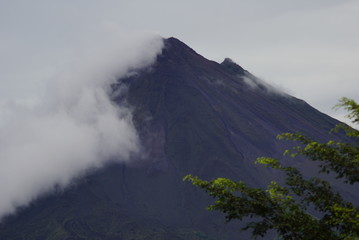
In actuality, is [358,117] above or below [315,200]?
above

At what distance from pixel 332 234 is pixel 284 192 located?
2560 millimetres

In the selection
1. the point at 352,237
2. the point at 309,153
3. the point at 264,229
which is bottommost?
the point at 264,229

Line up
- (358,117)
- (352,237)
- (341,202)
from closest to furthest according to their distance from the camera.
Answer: (352,237) < (358,117) < (341,202)

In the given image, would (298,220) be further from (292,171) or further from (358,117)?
(358,117)

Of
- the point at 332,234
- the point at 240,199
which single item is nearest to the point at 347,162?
the point at 332,234

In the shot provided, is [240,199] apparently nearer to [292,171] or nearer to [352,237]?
[292,171]

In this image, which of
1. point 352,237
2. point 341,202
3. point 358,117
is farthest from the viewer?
point 341,202

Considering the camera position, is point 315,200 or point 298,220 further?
point 315,200

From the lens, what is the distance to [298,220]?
1928cm

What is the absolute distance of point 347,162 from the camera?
65.2ft

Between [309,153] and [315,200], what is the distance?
1.78 m

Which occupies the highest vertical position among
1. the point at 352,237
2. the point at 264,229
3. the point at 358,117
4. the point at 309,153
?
the point at 358,117

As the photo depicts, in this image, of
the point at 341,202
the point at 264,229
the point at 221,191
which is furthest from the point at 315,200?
the point at 221,191

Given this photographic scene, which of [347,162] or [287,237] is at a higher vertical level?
[347,162]
